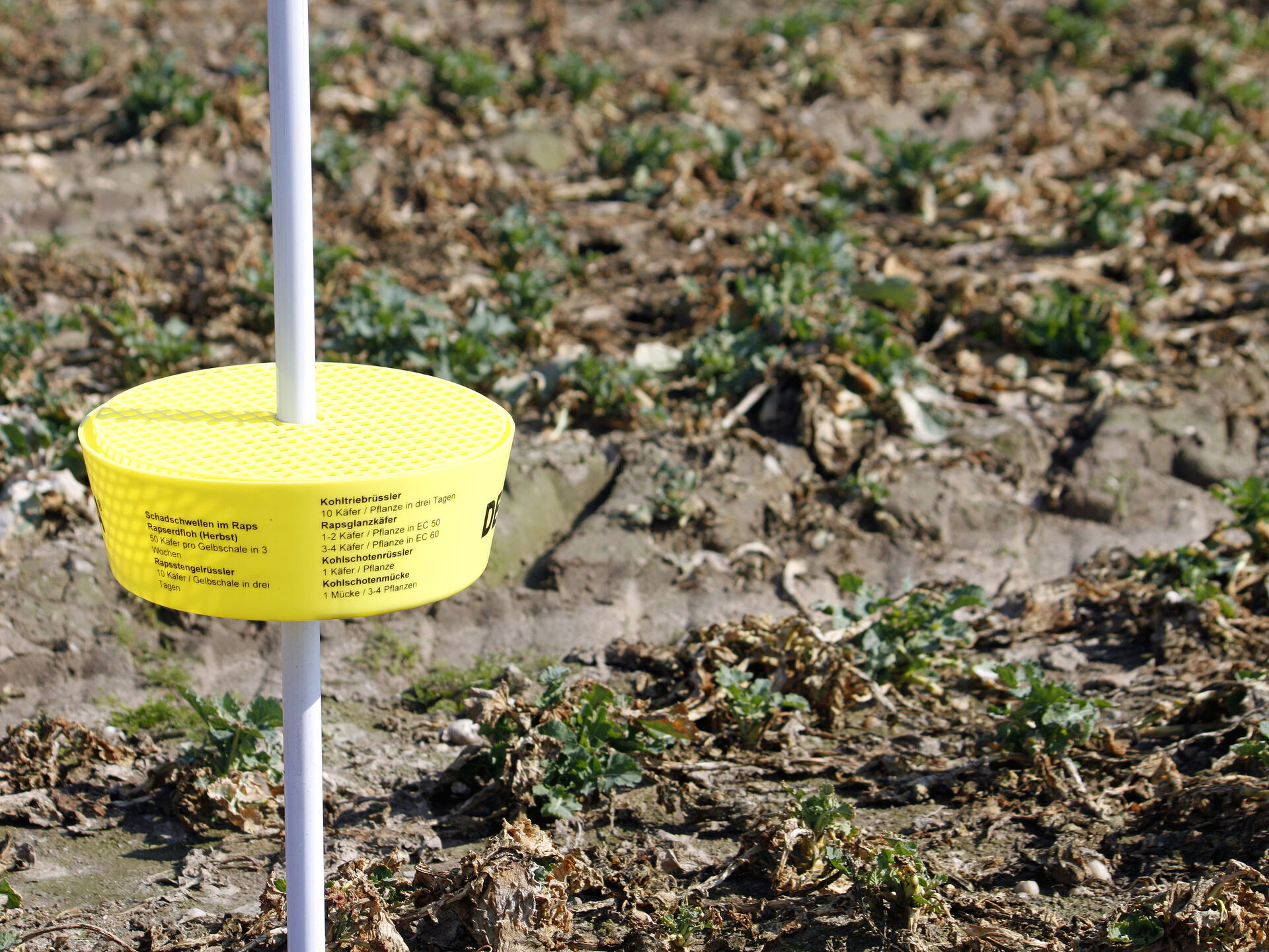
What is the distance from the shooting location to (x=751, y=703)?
3578mm

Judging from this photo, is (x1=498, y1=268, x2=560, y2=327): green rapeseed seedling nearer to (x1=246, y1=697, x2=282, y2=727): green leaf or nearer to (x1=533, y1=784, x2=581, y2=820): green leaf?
(x1=246, y1=697, x2=282, y2=727): green leaf

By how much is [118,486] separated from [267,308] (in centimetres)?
393

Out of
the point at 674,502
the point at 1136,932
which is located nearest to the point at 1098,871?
the point at 1136,932

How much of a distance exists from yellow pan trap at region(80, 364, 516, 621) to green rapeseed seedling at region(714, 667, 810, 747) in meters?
1.54

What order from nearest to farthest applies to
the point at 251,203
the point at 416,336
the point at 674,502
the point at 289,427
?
the point at 289,427 → the point at 674,502 → the point at 416,336 → the point at 251,203

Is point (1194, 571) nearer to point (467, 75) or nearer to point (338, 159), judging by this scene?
point (338, 159)

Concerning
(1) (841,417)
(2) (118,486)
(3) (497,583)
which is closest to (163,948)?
(2) (118,486)

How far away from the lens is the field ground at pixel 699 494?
3.07 meters

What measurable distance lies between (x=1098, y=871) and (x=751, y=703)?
100 cm

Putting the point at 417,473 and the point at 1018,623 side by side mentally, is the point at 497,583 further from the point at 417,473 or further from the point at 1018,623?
the point at 417,473

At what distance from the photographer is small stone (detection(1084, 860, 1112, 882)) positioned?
10.0 feet

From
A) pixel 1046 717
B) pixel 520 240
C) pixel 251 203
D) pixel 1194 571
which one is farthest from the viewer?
pixel 251 203

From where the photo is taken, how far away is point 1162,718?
144 inches

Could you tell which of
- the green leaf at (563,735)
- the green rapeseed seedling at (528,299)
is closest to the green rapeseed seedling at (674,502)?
the green rapeseed seedling at (528,299)
